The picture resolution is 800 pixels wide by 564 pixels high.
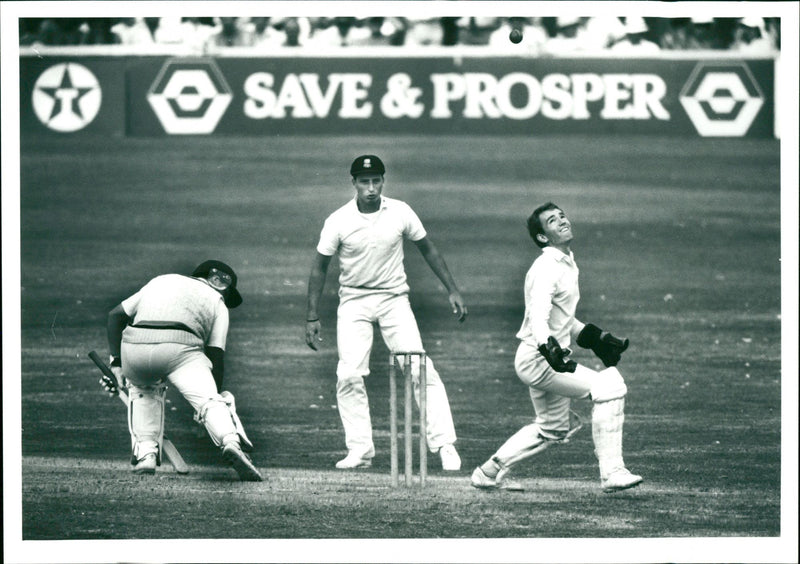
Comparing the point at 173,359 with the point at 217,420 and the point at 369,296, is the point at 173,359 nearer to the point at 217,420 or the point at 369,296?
the point at 217,420

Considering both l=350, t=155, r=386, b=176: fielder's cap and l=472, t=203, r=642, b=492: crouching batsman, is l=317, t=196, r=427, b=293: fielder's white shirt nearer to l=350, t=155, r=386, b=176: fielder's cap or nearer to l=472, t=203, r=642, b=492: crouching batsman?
l=350, t=155, r=386, b=176: fielder's cap

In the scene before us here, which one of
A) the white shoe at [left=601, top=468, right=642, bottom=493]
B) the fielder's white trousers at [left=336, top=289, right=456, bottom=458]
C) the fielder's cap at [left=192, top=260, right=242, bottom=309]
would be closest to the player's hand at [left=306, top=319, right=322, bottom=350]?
the fielder's white trousers at [left=336, top=289, right=456, bottom=458]

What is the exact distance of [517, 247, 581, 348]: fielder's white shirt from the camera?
1118cm

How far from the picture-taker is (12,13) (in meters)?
11.8

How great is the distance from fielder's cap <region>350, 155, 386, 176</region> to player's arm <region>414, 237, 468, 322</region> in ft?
1.67

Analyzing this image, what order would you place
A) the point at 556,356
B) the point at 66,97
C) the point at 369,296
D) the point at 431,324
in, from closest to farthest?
1. the point at 556,356
2. the point at 369,296
3. the point at 431,324
4. the point at 66,97

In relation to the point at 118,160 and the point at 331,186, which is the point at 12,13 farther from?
the point at 331,186

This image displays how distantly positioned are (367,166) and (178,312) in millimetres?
1460

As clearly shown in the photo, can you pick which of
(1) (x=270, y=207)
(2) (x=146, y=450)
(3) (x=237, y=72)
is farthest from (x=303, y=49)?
(2) (x=146, y=450)

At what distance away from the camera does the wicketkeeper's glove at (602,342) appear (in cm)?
1143

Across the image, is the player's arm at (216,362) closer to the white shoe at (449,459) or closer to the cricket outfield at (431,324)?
the cricket outfield at (431,324)

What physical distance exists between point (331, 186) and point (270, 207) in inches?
51.0

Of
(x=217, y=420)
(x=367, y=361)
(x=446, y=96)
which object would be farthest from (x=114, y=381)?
(x=446, y=96)

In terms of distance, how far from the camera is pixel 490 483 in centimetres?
1150
